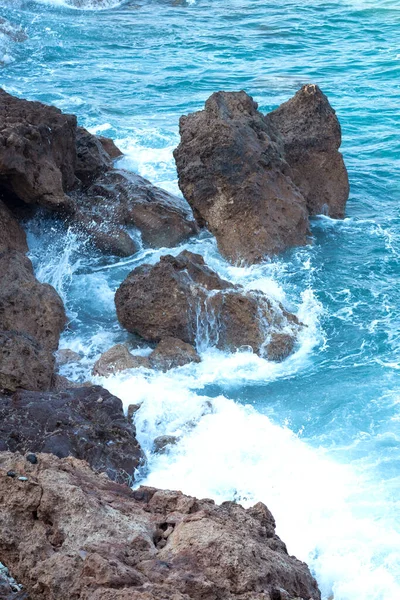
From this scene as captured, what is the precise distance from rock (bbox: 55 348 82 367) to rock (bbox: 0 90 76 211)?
105 inches

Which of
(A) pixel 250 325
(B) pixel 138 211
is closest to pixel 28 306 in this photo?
(A) pixel 250 325

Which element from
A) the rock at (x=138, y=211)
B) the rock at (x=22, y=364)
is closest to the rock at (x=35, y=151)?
the rock at (x=138, y=211)

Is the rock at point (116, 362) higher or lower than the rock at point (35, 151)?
lower

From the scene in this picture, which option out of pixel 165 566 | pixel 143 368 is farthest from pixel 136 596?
pixel 143 368

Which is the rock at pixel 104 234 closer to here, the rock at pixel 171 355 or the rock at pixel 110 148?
the rock at pixel 171 355

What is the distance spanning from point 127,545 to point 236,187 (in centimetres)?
830

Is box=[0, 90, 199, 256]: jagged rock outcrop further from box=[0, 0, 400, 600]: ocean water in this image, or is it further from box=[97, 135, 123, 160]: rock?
box=[97, 135, 123, 160]: rock

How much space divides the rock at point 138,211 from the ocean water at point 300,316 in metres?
0.29

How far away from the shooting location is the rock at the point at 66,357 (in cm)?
Answer: 1038

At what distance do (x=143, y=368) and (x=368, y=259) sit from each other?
498 centimetres

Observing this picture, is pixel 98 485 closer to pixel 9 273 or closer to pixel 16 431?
pixel 16 431

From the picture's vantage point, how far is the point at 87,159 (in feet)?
45.9

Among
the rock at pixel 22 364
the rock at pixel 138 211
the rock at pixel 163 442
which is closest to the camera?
the rock at pixel 22 364

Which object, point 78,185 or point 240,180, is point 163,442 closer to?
point 240,180
